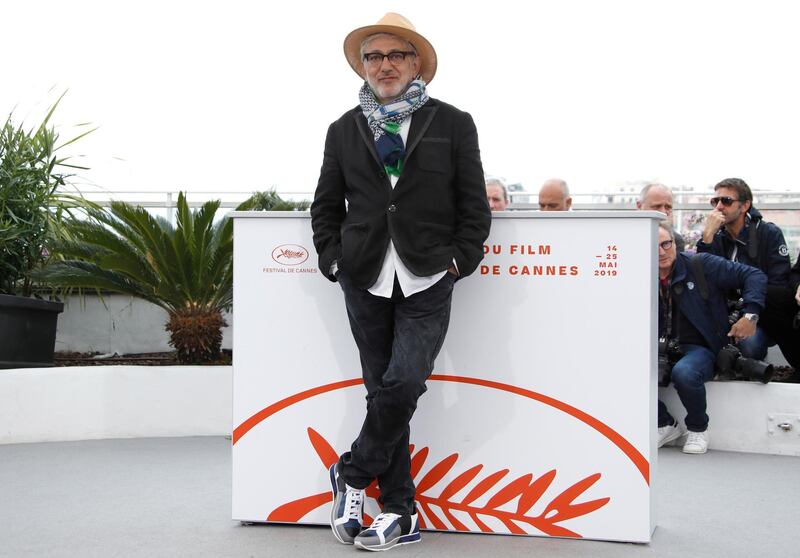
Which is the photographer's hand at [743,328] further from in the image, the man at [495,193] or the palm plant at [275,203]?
the palm plant at [275,203]

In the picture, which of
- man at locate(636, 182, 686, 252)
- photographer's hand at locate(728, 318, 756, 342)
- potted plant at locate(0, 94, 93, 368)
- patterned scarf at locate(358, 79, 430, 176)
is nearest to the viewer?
patterned scarf at locate(358, 79, 430, 176)

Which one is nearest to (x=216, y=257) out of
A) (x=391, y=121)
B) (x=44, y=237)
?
(x=44, y=237)

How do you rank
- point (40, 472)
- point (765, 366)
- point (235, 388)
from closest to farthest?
1. point (235, 388)
2. point (40, 472)
3. point (765, 366)

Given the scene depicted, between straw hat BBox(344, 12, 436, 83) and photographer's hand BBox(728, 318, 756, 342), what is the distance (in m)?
2.83

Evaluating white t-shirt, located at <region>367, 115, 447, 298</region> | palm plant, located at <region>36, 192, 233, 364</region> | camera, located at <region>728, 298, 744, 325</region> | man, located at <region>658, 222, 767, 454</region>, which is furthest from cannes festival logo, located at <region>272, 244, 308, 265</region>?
palm plant, located at <region>36, 192, 233, 364</region>

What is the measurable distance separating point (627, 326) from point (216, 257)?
4.32 meters

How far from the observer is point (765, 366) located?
576cm

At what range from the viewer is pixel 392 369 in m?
3.58

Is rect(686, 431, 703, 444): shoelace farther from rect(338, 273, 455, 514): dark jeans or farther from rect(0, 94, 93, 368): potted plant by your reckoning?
rect(0, 94, 93, 368): potted plant

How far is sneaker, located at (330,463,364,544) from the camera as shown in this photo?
3.72m

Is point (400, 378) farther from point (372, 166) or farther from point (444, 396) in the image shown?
point (372, 166)

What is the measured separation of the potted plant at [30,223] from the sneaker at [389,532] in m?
4.10

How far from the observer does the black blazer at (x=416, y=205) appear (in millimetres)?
3613

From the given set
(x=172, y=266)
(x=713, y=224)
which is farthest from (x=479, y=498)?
(x=172, y=266)
